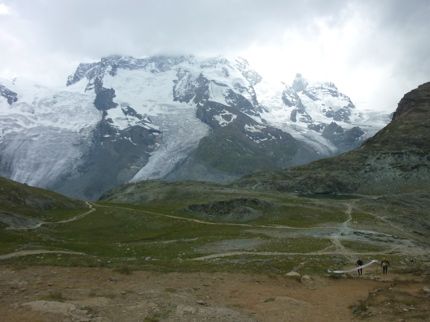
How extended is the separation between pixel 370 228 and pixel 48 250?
6774cm

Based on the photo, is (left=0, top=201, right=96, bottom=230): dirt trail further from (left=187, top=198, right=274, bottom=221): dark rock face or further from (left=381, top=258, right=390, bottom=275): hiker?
(left=381, top=258, right=390, bottom=275): hiker

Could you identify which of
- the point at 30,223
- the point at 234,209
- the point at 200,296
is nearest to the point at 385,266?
the point at 200,296

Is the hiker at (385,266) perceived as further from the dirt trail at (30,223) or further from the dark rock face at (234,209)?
the dark rock face at (234,209)

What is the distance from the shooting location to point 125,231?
10069 cm

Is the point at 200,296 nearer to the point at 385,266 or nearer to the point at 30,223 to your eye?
the point at 385,266

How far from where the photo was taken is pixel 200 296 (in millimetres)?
40656

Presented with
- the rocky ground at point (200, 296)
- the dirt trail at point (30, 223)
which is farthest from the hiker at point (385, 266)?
the dirt trail at point (30, 223)

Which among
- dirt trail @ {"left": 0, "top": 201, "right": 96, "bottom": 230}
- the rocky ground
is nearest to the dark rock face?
dirt trail @ {"left": 0, "top": 201, "right": 96, "bottom": 230}

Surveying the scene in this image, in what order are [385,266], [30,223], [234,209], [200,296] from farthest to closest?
1. [234,209]
2. [30,223]
3. [385,266]
4. [200,296]

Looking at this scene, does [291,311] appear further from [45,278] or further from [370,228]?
[370,228]

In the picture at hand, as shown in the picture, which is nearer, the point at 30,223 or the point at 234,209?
the point at 30,223

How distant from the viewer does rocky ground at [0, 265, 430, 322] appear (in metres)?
34.7

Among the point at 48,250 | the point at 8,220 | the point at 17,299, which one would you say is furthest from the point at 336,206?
the point at 17,299

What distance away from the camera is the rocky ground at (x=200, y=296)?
34719 millimetres
